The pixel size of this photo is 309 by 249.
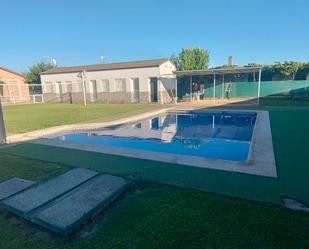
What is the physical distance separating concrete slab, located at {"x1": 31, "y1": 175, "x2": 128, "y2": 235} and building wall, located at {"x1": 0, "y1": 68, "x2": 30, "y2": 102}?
24.9 meters

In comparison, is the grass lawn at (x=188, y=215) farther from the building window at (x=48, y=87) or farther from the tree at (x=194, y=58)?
the tree at (x=194, y=58)

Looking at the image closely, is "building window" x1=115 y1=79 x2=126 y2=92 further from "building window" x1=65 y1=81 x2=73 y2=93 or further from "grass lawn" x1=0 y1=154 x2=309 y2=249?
"grass lawn" x1=0 y1=154 x2=309 y2=249

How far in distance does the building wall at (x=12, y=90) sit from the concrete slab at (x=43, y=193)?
24295 millimetres

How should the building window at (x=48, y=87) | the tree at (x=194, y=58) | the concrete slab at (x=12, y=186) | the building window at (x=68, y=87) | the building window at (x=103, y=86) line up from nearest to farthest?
the concrete slab at (x=12, y=186) < the building window at (x=103, y=86) < the building window at (x=68, y=87) < the building window at (x=48, y=87) < the tree at (x=194, y=58)

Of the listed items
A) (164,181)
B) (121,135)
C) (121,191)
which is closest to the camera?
(121,191)

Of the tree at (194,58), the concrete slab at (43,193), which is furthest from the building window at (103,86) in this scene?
the concrete slab at (43,193)

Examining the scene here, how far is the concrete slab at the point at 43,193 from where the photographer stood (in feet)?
9.47

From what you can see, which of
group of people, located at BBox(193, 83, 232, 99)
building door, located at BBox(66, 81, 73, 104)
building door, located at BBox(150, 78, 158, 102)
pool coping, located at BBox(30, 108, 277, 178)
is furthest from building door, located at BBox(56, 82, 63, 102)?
pool coping, located at BBox(30, 108, 277, 178)

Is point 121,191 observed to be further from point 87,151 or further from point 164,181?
point 87,151

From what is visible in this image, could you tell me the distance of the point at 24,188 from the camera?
3562 millimetres

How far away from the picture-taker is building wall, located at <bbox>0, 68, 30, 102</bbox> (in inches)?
998

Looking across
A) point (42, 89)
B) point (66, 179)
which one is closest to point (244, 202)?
point (66, 179)

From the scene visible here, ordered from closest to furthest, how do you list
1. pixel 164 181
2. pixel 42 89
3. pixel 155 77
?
pixel 164 181
pixel 155 77
pixel 42 89

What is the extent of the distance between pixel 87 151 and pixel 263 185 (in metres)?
4.26
